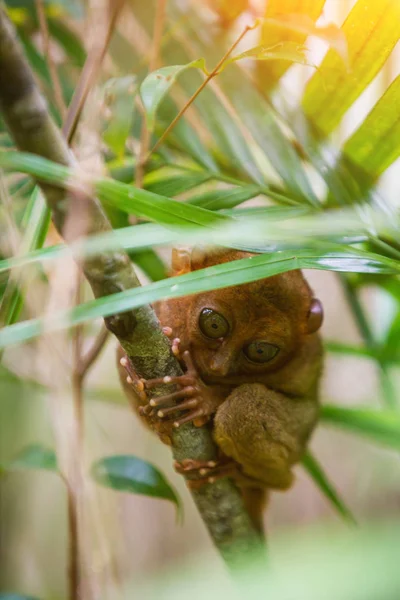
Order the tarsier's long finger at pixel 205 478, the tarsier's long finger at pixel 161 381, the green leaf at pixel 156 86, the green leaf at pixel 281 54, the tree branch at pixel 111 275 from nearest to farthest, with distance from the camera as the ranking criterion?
the tree branch at pixel 111 275 → the green leaf at pixel 156 86 → the green leaf at pixel 281 54 → the tarsier's long finger at pixel 161 381 → the tarsier's long finger at pixel 205 478

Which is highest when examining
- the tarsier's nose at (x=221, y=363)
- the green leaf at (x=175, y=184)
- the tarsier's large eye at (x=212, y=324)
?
the green leaf at (x=175, y=184)

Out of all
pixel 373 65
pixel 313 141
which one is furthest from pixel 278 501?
pixel 373 65

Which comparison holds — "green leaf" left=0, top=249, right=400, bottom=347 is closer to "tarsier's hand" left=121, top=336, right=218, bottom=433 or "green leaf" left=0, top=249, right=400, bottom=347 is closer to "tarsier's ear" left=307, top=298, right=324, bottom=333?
"tarsier's hand" left=121, top=336, right=218, bottom=433

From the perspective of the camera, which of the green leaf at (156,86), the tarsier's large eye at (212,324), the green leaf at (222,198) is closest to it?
the green leaf at (156,86)

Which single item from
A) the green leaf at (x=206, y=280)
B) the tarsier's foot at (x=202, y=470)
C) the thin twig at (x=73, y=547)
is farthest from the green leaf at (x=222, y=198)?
→ the thin twig at (x=73, y=547)

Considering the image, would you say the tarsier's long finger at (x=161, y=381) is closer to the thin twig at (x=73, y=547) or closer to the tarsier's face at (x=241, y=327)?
the tarsier's face at (x=241, y=327)

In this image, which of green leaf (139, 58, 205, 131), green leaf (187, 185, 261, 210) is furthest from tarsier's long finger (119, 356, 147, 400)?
green leaf (139, 58, 205, 131)
